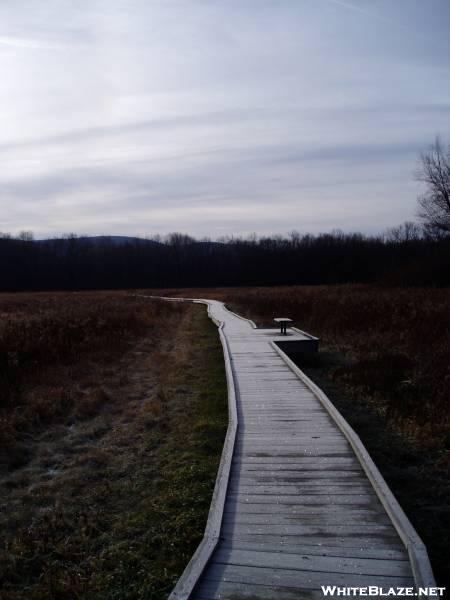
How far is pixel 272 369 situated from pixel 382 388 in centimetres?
209

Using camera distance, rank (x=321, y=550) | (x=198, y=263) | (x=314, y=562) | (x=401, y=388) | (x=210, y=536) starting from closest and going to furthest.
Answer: (x=314, y=562), (x=321, y=550), (x=210, y=536), (x=401, y=388), (x=198, y=263)

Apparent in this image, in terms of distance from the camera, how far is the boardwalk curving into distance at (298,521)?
3141 millimetres

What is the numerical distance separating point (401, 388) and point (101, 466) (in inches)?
207

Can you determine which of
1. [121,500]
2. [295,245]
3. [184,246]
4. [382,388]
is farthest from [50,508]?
[184,246]

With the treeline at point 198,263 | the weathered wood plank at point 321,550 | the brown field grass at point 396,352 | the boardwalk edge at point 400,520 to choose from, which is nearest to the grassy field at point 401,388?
the brown field grass at point 396,352

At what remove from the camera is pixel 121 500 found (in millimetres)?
5070

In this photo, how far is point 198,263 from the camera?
3585 inches

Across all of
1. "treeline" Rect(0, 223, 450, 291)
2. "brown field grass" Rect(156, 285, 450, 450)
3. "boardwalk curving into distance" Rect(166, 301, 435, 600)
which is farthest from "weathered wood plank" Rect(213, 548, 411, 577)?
"treeline" Rect(0, 223, 450, 291)

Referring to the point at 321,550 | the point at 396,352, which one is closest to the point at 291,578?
the point at 321,550

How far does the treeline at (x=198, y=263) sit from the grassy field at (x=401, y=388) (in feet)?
162

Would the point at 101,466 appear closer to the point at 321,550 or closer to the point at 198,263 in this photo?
the point at 321,550

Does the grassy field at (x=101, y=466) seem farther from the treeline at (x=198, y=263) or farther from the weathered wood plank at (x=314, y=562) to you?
the treeline at (x=198, y=263)

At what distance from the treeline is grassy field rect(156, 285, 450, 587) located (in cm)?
4940

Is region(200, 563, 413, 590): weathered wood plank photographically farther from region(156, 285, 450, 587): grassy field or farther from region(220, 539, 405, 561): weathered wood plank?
region(156, 285, 450, 587): grassy field
